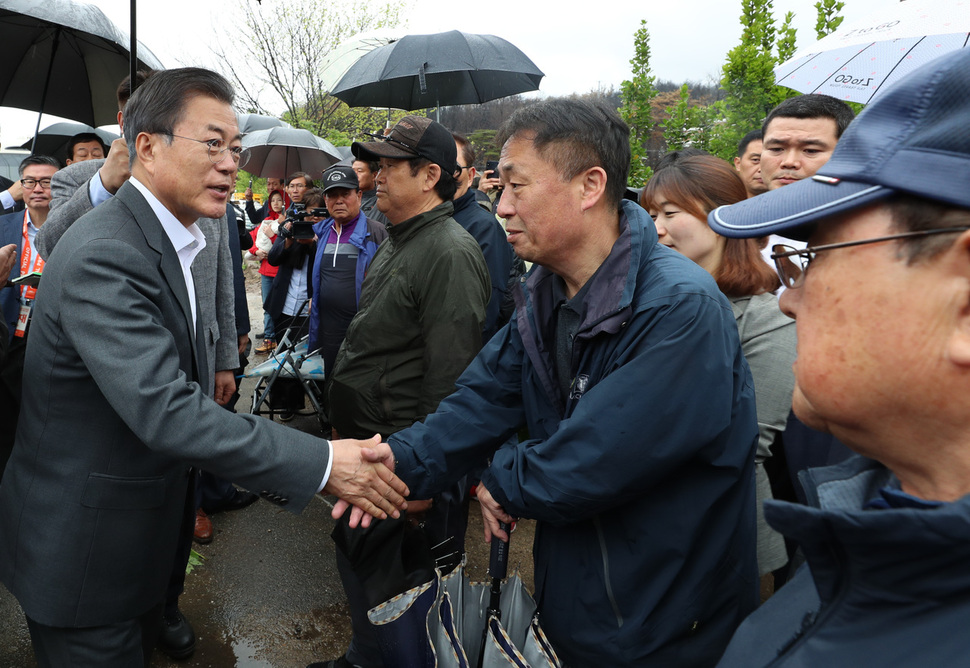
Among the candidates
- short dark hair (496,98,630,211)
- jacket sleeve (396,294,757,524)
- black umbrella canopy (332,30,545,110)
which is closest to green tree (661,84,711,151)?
black umbrella canopy (332,30,545,110)

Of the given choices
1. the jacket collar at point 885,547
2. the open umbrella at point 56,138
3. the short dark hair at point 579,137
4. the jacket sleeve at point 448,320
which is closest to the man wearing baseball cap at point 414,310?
the jacket sleeve at point 448,320

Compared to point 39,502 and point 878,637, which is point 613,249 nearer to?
point 878,637

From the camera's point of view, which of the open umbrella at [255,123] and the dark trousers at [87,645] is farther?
the open umbrella at [255,123]

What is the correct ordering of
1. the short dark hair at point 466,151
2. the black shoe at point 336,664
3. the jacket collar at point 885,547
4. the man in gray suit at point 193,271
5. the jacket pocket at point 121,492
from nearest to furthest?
the jacket collar at point 885,547
the jacket pocket at point 121,492
the black shoe at point 336,664
the man in gray suit at point 193,271
the short dark hair at point 466,151

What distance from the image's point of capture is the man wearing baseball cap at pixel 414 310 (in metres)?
3.07

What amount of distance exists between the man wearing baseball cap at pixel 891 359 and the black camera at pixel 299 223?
17.7ft

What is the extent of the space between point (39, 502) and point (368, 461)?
0.95m

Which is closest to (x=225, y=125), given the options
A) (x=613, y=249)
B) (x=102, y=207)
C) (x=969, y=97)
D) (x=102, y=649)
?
(x=102, y=207)

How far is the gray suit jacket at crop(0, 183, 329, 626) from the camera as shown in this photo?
6.08 ft

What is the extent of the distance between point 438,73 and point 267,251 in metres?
3.42

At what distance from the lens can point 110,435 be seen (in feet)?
6.51

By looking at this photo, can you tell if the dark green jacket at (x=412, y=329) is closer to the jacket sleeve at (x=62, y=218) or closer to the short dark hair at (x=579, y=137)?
the short dark hair at (x=579, y=137)

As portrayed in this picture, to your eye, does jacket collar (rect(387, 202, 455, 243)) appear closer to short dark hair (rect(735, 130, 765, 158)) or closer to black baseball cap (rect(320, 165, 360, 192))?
black baseball cap (rect(320, 165, 360, 192))

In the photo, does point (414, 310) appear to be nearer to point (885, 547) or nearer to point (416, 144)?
point (416, 144)
